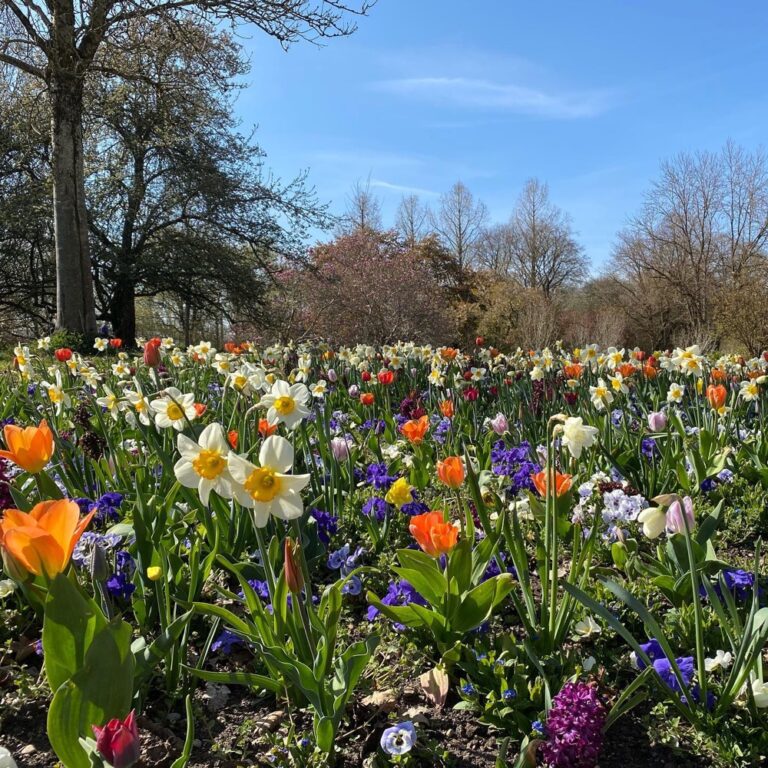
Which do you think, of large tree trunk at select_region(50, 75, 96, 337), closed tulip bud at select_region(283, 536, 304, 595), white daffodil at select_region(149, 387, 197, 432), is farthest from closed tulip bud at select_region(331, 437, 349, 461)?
large tree trunk at select_region(50, 75, 96, 337)

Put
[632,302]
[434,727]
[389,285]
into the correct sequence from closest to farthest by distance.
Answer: [434,727]
[389,285]
[632,302]

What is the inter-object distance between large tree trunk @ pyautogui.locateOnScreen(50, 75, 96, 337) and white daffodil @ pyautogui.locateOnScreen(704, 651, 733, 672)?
35.5ft

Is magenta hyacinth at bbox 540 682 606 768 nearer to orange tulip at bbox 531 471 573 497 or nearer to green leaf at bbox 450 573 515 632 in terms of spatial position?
green leaf at bbox 450 573 515 632

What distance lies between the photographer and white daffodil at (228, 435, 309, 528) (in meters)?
1.22

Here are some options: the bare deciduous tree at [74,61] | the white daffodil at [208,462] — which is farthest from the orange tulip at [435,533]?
the bare deciduous tree at [74,61]

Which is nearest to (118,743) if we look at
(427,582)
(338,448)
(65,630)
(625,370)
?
(65,630)

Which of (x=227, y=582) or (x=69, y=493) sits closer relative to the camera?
(x=227, y=582)

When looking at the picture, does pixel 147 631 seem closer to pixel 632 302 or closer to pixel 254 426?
pixel 254 426

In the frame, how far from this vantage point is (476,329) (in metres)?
25.2

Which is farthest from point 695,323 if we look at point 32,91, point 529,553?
point 529,553

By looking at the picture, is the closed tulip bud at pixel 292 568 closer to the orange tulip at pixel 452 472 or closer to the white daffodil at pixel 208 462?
the white daffodil at pixel 208 462

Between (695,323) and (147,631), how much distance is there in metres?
27.2

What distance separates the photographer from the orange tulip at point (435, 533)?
1623 mm

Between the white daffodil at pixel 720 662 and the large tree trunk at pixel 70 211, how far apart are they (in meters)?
10.8
